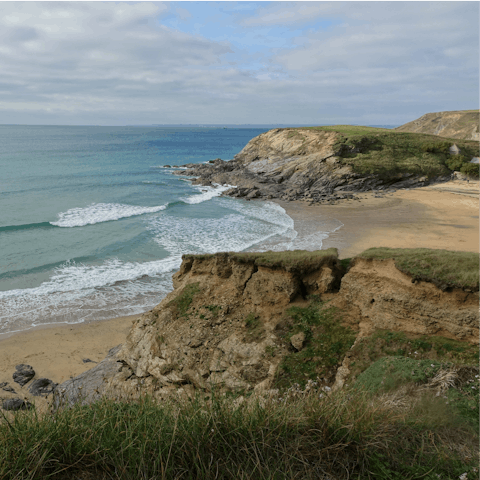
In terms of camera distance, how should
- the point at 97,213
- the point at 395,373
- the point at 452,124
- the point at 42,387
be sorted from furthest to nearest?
1. the point at 452,124
2. the point at 97,213
3. the point at 42,387
4. the point at 395,373

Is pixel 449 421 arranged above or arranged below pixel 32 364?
above

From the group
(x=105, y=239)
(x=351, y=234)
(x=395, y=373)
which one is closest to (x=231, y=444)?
(x=395, y=373)

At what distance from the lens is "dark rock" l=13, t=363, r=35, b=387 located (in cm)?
1215

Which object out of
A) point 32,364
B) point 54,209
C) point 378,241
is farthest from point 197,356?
point 54,209

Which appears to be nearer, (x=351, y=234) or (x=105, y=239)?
(x=105, y=239)

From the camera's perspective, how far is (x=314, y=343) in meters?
8.06

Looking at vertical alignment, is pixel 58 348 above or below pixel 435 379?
below

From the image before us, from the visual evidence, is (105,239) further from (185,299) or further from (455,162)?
(455,162)

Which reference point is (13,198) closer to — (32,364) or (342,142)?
(32,364)

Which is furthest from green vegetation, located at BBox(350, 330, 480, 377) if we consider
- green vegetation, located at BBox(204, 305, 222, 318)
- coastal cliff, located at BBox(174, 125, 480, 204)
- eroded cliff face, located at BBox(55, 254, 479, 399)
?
coastal cliff, located at BBox(174, 125, 480, 204)

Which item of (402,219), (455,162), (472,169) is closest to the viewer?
(402,219)

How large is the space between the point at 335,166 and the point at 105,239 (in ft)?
110

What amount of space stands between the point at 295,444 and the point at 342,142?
5307 cm

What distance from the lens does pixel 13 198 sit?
39.1 meters
